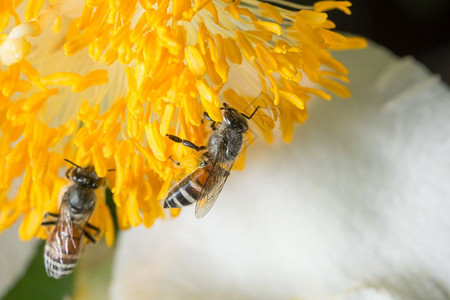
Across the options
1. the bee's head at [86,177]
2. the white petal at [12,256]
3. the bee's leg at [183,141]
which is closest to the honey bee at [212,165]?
the bee's leg at [183,141]

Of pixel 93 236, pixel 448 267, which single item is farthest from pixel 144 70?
pixel 448 267

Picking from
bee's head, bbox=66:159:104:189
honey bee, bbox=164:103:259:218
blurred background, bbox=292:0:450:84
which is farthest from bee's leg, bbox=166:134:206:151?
blurred background, bbox=292:0:450:84

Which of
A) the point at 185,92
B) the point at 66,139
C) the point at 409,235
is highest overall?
the point at 185,92

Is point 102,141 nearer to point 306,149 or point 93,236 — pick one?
point 93,236

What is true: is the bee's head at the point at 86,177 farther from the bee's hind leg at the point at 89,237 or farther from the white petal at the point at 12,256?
the white petal at the point at 12,256

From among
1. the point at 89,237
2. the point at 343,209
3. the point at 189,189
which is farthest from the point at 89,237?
the point at 343,209
